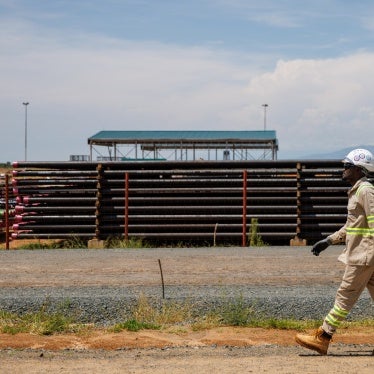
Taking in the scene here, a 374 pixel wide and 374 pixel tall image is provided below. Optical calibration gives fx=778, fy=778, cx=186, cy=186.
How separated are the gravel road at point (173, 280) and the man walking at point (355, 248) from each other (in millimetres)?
3089

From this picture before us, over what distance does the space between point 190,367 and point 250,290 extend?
5.15m

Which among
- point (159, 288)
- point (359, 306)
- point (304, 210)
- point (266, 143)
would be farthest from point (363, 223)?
point (266, 143)

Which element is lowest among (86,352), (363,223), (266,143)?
(86,352)

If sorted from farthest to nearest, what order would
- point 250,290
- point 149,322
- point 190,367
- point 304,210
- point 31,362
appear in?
1. point 304,210
2. point 250,290
3. point 149,322
4. point 31,362
5. point 190,367

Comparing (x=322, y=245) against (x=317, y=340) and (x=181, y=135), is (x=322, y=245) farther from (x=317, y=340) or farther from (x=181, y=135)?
(x=181, y=135)

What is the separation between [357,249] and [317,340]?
101cm

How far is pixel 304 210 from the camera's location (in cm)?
2180

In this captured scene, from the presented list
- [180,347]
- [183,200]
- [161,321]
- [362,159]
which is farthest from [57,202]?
[362,159]

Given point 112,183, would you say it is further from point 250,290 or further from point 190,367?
point 190,367

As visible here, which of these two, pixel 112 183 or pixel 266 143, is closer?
pixel 112 183

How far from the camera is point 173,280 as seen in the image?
45.5 feet

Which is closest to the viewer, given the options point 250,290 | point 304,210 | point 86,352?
point 86,352

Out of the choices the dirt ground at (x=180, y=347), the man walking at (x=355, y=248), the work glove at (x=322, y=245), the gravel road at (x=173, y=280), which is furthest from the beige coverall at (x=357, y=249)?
the gravel road at (x=173, y=280)

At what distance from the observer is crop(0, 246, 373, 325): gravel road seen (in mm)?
11081
